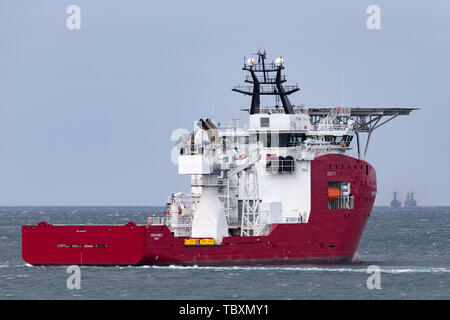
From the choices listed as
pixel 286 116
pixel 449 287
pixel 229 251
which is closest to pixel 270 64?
pixel 286 116

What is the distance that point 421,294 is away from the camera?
42.6 metres

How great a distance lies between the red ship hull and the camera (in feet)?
154

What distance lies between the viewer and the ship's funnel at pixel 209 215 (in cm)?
4875

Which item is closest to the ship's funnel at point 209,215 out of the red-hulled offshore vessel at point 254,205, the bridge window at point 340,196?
the red-hulled offshore vessel at point 254,205

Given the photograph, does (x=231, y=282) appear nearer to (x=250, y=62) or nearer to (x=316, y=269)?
(x=316, y=269)

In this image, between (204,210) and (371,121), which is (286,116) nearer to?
(204,210)

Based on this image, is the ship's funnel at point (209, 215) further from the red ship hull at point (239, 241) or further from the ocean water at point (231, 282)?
the ocean water at point (231, 282)

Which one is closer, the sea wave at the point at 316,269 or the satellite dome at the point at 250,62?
the sea wave at the point at 316,269

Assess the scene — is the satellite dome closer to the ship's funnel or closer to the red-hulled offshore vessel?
the red-hulled offshore vessel

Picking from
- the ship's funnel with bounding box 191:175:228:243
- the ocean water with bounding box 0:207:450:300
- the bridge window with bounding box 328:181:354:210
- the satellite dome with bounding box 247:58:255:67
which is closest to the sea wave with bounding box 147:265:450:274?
the ocean water with bounding box 0:207:450:300

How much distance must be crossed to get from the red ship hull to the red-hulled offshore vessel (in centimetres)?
4

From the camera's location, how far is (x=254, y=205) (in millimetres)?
49656

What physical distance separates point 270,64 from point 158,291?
15.5 m

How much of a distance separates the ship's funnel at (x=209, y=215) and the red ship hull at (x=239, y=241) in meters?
0.73
